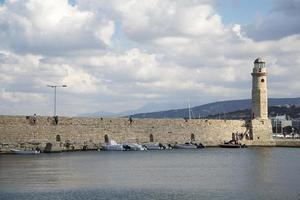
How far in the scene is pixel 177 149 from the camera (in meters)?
50.0

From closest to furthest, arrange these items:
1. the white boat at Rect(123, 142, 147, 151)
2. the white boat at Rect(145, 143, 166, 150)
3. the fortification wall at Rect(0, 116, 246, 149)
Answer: the fortification wall at Rect(0, 116, 246, 149) → the white boat at Rect(123, 142, 147, 151) → the white boat at Rect(145, 143, 166, 150)

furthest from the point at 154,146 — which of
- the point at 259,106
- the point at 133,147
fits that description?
the point at 259,106

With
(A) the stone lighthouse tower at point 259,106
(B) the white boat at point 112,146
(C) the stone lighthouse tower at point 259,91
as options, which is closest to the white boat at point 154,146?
(B) the white boat at point 112,146

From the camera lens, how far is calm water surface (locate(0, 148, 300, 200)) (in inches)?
872

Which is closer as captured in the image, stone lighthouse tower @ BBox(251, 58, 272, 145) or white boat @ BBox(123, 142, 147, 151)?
white boat @ BBox(123, 142, 147, 151)

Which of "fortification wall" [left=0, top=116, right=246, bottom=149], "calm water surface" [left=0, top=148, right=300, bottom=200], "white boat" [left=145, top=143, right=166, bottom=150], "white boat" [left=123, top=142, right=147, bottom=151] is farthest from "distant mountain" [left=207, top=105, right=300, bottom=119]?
"calm water surface" [left=0, top=148, right=300, bottom=200]

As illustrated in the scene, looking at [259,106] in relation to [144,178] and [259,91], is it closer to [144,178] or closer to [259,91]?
[259,91]

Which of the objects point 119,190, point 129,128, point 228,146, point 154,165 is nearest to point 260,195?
point 119,190

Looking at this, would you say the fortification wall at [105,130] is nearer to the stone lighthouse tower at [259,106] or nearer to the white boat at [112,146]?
the white boat at [112,146]

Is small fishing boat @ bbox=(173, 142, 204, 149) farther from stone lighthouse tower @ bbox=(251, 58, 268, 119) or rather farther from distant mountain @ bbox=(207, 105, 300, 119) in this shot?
distant mountain @ bbox=(207, 105, 300, 119)

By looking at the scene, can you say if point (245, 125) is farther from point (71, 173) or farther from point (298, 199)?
point (298, 199)

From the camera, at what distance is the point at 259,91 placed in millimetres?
57188

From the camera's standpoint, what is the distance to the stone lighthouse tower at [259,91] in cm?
5734

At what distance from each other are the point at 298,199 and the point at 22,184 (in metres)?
9.62
